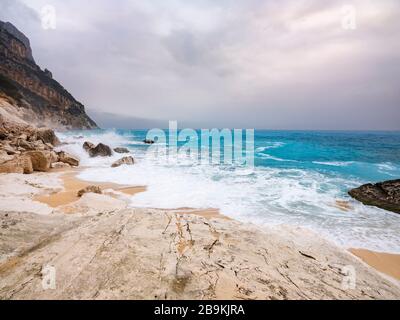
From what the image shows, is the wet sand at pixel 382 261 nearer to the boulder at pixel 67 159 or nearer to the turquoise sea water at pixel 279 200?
the turquoise sea water at pixel 279 200

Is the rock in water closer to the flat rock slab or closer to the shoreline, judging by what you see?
the shoreline

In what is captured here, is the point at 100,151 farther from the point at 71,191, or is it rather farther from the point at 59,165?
the point at 71,191

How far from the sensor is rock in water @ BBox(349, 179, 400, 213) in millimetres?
9062

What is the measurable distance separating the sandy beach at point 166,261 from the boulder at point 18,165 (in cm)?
822

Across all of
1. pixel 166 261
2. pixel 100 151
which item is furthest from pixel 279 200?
pixel 100 151

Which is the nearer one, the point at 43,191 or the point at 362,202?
the point at 43,191

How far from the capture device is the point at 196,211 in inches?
308

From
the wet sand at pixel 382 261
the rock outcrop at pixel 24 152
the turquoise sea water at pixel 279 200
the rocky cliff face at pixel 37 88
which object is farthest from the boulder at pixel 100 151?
the rocky cliff face at pixel 37 88

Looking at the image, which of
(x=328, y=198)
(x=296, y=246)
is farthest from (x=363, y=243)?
(x=328, y=198)

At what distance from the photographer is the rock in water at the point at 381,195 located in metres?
9.06

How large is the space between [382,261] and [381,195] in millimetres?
5988
